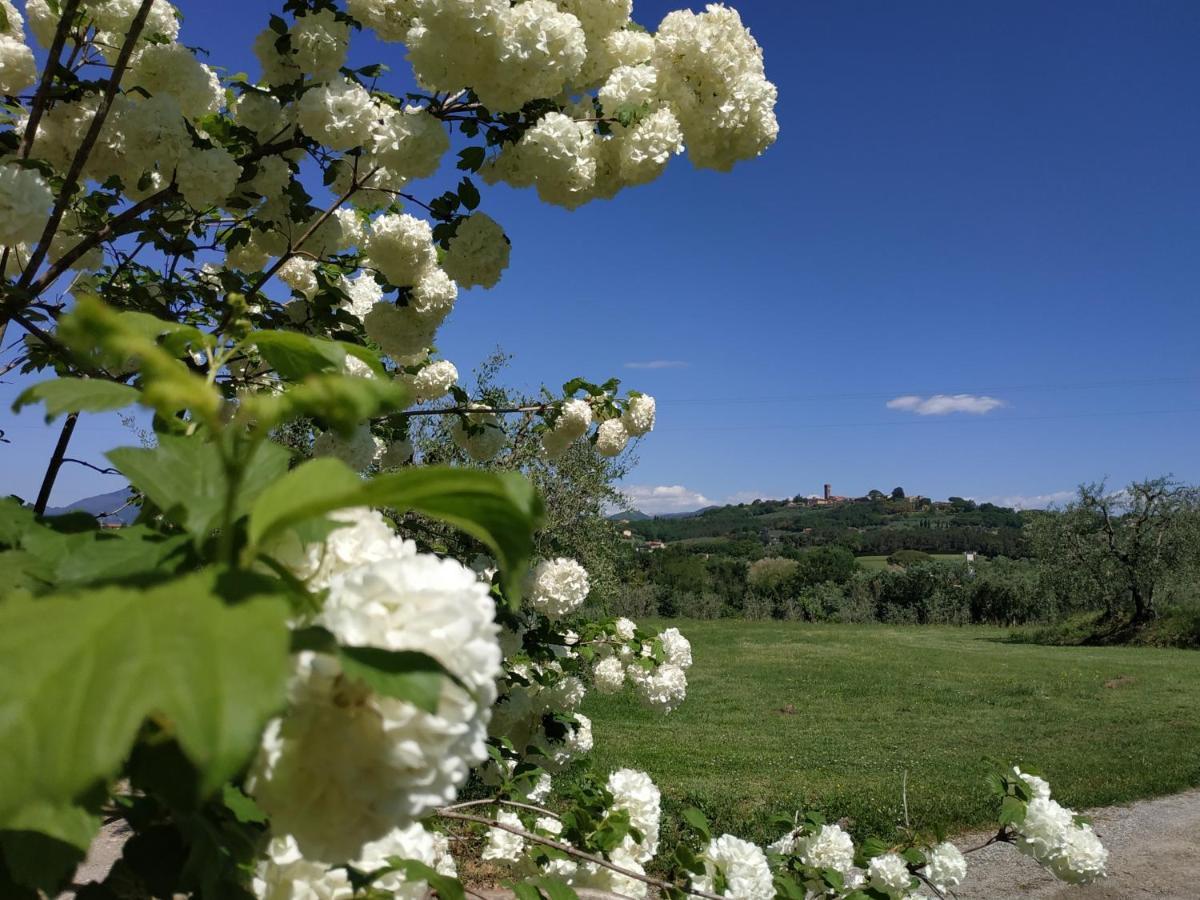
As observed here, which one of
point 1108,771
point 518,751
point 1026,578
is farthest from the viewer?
point 1026,578

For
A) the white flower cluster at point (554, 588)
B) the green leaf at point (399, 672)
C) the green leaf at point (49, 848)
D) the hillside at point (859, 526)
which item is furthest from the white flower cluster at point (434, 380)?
the hillside at point (859, 526)

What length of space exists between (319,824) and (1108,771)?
12740 millimetres

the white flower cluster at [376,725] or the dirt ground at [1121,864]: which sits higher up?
the white flower cluster at [376,725]

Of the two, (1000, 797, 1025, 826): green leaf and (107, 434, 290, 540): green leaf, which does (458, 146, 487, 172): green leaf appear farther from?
(1000, 797, 1025, 826): green leaf

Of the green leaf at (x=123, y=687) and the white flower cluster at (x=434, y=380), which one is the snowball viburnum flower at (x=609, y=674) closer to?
the white flower cluster at (x=434, y=380)

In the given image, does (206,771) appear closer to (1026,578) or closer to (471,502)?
(471,502)

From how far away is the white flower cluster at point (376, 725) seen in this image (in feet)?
2.26

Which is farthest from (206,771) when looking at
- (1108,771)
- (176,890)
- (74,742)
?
(1108,771)

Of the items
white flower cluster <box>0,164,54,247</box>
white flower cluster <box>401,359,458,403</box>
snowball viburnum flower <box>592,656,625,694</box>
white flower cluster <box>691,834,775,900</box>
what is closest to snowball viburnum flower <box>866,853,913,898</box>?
white flower cluster <box>691,834,775,900</box>

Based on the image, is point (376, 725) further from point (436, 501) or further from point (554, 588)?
point (554, 588)

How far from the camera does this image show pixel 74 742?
498 millimetres

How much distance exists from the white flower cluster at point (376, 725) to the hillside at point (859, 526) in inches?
2569

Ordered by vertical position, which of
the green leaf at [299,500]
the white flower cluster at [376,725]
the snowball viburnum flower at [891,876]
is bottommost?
the snowball viburnum flower at [891,876]

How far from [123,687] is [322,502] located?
19 centimetres
